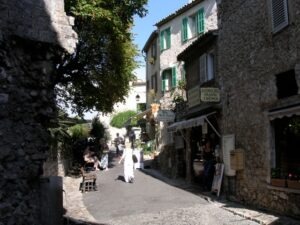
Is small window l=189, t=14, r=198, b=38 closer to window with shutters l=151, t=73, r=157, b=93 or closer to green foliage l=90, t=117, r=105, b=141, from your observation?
window with shutters l=151, t=73, r=157, b=93

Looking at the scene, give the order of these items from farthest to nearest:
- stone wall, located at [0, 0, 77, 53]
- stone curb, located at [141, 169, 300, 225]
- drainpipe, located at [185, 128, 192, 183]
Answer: drainpipe, located at [185, 128, 192, 183], stone curb, located at [141, 169, 300, 225], stone wall, located at [0, 0, 77, 53]

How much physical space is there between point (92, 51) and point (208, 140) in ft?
22.9

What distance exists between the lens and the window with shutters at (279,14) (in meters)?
12.4

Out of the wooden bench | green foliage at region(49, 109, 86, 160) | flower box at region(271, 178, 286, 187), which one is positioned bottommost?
the wooden bench

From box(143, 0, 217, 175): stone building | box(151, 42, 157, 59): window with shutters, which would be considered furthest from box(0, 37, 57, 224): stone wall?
box(151, 42, 157, 59): window with shutters

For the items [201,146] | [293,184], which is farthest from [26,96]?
[201,146]

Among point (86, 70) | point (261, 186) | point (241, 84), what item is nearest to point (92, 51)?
point (86, 70)

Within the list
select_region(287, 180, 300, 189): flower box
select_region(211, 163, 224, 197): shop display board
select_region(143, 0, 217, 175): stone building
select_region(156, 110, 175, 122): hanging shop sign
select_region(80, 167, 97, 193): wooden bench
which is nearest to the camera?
select_region(287, 180, 300, 189): flower box

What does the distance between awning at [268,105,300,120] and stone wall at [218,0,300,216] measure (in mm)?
355

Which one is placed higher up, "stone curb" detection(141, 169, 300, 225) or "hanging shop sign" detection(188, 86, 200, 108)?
"hanging shop sign" detection(188, 86, 200, 108)

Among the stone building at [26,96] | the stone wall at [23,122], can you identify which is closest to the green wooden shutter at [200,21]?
the stone building at [26,96]

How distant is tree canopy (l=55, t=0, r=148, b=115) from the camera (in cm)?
1945

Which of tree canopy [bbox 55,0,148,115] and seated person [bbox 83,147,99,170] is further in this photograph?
seated person [bbox 83,147,99,170]

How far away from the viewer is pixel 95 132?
32000 millimetres
